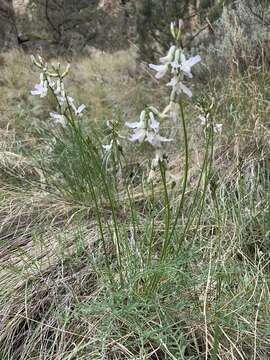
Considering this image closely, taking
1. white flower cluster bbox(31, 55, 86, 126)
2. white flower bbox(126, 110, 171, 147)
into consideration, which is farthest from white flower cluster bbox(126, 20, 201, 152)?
white flower cluster bbox(31, 55, 86, 126)

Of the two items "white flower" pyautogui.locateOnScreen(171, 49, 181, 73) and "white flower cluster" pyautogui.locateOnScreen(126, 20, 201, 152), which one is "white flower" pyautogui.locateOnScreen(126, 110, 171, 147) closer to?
"white flower cluster" pyautogui.locateOnScreen(126, 20, 201, 152)

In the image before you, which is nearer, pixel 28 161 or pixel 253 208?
pixel 253 208

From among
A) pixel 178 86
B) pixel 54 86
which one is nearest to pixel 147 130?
pixel 178 86

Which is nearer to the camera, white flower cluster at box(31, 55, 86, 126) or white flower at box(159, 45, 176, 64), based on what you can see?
white flower at box(159, 45, 176, 64)

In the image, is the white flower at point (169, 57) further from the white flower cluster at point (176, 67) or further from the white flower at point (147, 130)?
the white flower at point (147, 130)

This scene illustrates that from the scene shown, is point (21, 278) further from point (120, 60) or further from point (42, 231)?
point (120, 60)

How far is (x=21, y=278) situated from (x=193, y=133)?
1.51 meters

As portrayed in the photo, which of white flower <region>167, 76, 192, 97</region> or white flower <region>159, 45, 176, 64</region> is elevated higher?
white flower <region>159, 45, 176, 64</region>

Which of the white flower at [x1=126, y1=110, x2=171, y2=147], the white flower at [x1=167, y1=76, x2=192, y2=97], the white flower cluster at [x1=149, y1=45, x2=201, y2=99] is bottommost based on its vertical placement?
the white flower at [x1=126, y1=110, x2=171, y2=147]

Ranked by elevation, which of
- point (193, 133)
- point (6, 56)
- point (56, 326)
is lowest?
point (56, 326)

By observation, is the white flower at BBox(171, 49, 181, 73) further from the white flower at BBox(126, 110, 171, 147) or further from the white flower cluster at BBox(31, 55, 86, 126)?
the white flower cluster at BBox(31, 55, 86, 126)

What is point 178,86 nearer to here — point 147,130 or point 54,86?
point 147,130

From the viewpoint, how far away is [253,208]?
2.08 m

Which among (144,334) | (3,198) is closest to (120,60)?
(3,198)
